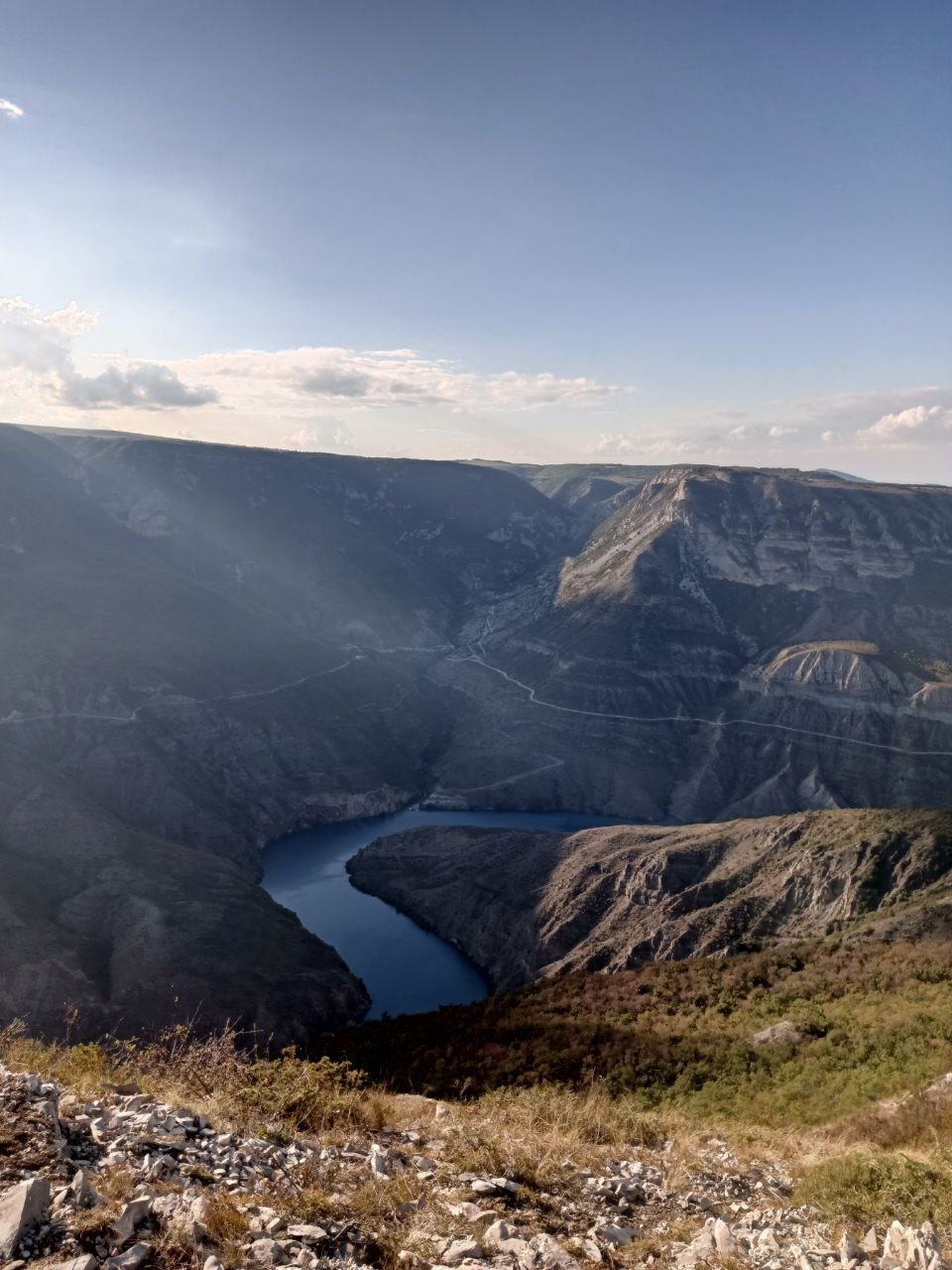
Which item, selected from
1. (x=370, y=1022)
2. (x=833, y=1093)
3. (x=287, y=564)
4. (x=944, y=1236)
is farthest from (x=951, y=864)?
(x=287, y=564)

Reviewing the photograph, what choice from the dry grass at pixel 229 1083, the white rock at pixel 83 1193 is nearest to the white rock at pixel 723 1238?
the dry grass at pixel 229 1083

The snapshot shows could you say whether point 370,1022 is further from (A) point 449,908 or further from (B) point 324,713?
(B) point 324,713

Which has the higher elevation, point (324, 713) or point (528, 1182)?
point (528, 1182)

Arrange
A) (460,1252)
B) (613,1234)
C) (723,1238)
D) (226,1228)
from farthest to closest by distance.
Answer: (613,1234) < (723,1238) < (460,1252) < (226,1228)

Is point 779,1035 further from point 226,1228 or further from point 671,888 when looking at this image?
point 671,888

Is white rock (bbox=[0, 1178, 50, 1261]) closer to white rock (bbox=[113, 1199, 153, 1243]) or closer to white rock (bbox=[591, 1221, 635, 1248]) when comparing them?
white rock (bbox=[113, 1199, 153, 1243])

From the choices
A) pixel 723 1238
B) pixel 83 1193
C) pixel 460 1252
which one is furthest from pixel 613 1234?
pixel 83 1193
